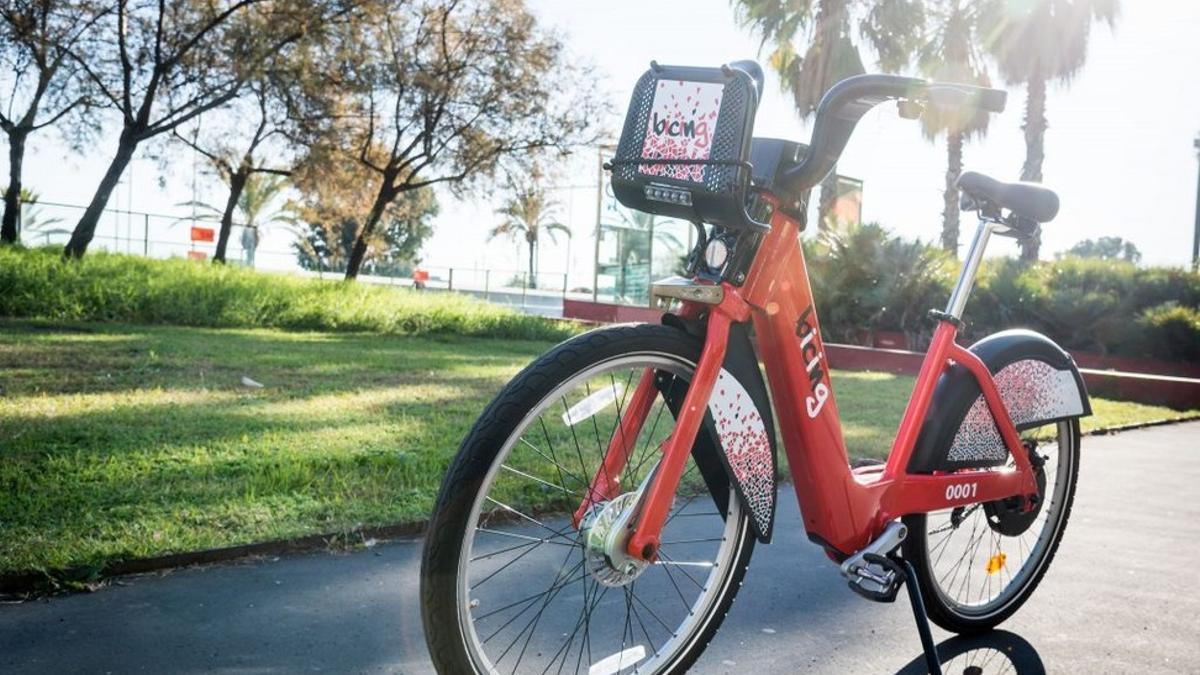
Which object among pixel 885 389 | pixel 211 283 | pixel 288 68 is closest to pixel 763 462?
pixel 885 389

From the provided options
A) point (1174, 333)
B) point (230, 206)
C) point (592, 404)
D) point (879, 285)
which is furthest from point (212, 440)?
point (230, 206)

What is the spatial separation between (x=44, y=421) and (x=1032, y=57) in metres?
23.0

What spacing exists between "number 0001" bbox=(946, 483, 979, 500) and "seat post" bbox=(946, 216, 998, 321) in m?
0.48

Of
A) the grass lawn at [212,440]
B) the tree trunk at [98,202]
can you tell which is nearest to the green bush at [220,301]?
the tree trunk at [98,202]

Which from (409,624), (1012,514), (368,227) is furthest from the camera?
(368,227)

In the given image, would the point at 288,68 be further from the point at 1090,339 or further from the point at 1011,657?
the point at 1011,657

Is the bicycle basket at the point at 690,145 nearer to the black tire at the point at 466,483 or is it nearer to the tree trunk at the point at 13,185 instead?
the black tire at the point at 466,483

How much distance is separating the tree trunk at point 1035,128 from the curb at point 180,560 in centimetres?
2276

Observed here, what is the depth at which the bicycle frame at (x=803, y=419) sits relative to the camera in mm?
2195

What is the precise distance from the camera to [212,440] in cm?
496

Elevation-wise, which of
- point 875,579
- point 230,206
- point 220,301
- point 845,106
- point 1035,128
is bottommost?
point 875,579

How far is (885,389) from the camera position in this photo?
10680mm

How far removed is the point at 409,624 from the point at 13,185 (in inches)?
783

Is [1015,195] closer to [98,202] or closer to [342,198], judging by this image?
[98,202]
